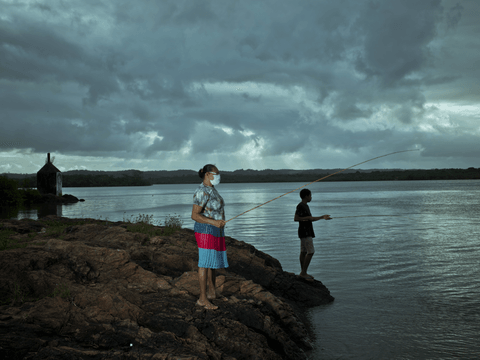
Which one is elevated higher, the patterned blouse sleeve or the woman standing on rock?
the patterned blouse sleeve

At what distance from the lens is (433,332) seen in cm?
692

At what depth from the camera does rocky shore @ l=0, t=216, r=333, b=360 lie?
442cm

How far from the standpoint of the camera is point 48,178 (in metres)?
53.5

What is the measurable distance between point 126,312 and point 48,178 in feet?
180


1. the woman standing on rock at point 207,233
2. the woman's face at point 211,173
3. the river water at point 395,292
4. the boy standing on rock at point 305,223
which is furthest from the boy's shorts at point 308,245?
the woman's face at point 211,173

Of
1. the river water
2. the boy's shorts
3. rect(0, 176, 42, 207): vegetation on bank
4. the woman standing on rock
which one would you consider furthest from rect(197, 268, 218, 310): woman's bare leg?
rect(0, 176, 42, 207): vegetation on bank

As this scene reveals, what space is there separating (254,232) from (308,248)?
497 inches

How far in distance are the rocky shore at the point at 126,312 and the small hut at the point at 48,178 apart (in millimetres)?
50312

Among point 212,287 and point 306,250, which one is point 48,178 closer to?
point 306,250

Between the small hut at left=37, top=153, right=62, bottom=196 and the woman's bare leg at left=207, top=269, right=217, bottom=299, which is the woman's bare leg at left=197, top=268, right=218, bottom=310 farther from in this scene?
the small hut at left=37, top=153, right=62, bottom=196

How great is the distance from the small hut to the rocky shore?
165 feet

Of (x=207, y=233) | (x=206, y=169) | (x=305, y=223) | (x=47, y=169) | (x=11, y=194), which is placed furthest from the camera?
(x=47, y=169)

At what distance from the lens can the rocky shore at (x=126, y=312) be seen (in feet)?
14.5

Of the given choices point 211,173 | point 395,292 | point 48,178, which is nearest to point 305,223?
point 395,292
